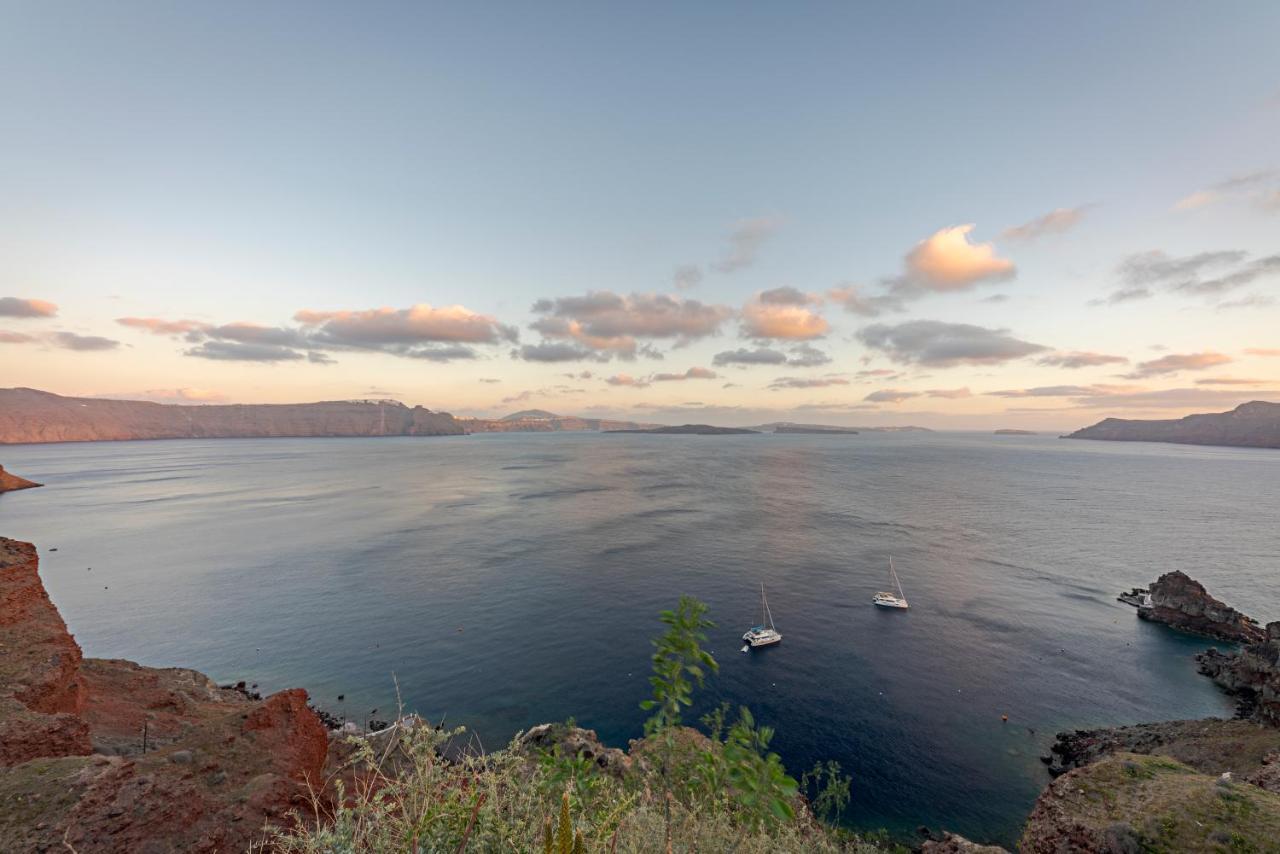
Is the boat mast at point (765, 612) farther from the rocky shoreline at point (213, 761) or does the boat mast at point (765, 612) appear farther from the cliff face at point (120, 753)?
the cliff face at point (120, 753)

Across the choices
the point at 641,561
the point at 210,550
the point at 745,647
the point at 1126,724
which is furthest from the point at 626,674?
the point at 210,550

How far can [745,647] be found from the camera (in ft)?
151

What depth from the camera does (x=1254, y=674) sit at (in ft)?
128

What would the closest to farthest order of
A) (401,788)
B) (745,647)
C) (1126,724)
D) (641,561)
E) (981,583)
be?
(401,788), (1126,724), (745,647), (981,583), (641,561)

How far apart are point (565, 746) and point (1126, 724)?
143 ft

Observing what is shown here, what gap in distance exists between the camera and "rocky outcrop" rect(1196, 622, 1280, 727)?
3097 cm

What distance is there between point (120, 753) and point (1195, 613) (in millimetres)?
89739

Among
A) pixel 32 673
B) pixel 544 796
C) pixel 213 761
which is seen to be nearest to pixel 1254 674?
pixel 544 796

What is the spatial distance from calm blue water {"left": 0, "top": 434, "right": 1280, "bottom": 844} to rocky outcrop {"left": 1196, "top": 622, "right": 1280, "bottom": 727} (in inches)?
102

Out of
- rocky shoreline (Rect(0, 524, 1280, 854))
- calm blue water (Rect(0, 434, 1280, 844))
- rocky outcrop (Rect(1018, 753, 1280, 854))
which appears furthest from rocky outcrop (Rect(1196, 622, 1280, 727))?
rocky outcrop (Rect(1018, 753, 1280, 854))

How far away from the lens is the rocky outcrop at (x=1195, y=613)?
50.5 meters

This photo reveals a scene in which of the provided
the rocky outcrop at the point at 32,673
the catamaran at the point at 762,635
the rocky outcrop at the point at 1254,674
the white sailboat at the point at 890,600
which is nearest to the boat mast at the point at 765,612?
the catamaran at the point at 762,635

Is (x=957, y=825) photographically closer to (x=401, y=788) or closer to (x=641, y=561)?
(x=401, y=788)

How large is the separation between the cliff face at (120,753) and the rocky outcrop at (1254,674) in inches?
2129
